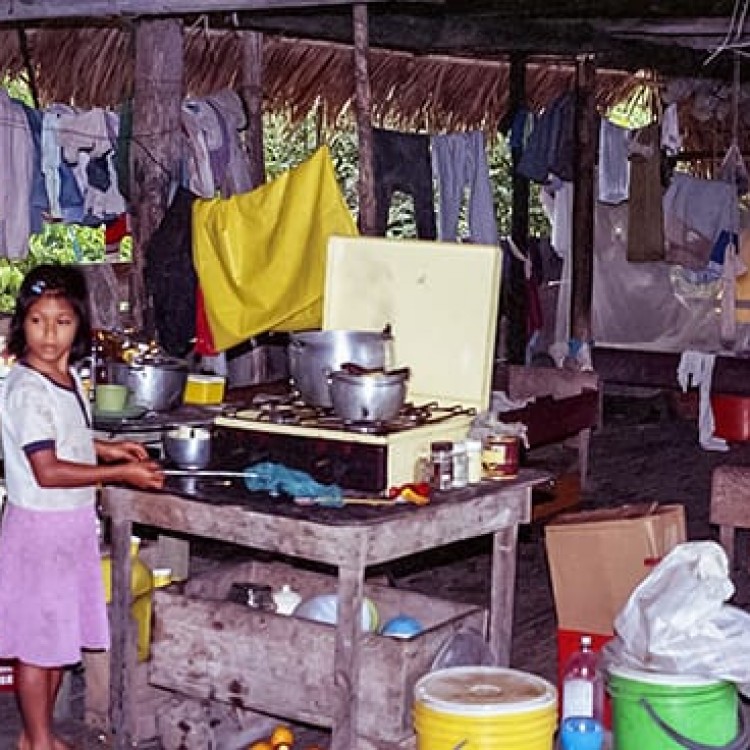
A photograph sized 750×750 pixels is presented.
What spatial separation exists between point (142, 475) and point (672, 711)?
1546mm

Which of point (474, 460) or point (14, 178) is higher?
point (14, 178)

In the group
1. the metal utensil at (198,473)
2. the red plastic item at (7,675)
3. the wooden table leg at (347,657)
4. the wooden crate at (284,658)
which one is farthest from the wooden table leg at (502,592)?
the red plastic item at (7,675)

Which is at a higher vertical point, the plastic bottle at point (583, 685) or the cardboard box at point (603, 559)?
the cardboard box at point (603, 559)

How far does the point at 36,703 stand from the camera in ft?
14.4

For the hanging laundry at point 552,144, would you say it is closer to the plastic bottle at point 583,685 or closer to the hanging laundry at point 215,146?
the hanging laundry at point 215,146

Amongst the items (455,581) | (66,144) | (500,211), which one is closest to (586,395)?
(455,581)

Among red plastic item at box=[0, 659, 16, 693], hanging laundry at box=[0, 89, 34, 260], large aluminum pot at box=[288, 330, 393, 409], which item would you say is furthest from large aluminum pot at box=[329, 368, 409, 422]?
hanging laundry at box=[0, 89, 34, 260]

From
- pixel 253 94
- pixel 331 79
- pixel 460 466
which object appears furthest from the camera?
pixel 331 79

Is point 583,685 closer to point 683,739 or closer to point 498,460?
point 683,739

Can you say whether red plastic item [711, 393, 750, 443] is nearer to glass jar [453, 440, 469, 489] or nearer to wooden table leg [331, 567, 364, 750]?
glass jar [453, 440, 469, 489]

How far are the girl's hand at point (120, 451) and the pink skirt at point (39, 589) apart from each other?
27cm

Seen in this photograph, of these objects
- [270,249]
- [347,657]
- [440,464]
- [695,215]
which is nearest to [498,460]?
[440,464]

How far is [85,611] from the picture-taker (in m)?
4.41

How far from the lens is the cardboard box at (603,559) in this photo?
194 inches
